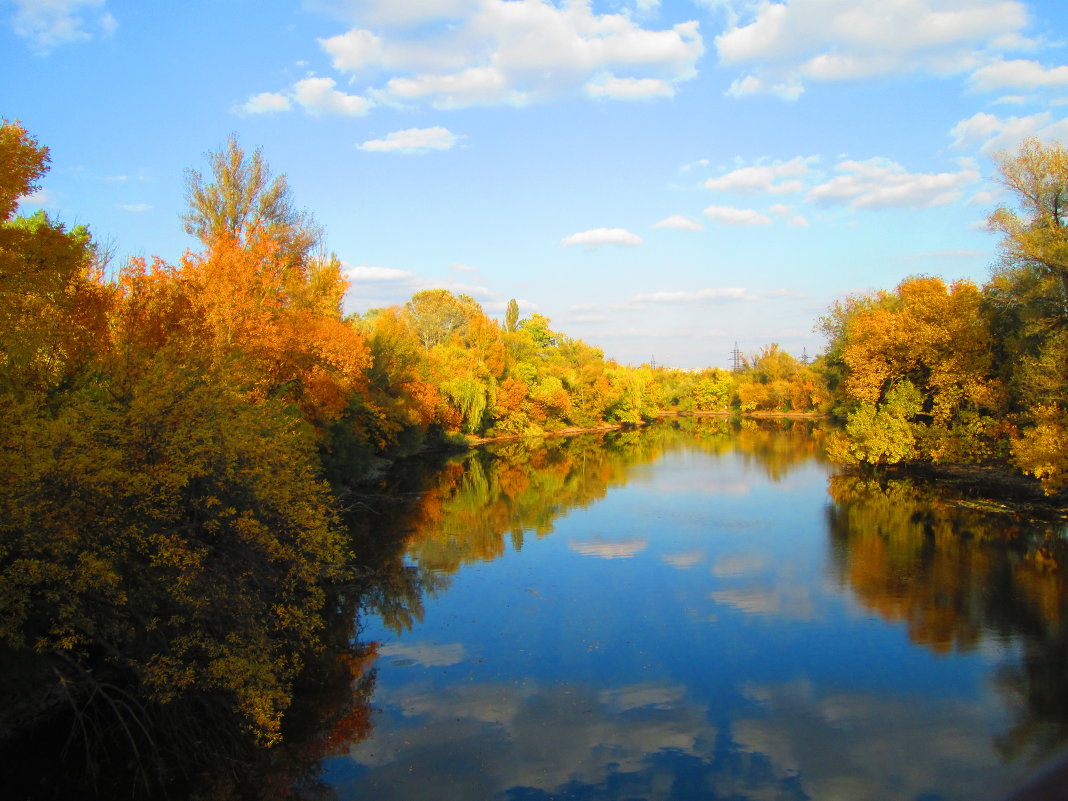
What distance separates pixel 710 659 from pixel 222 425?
8.67m

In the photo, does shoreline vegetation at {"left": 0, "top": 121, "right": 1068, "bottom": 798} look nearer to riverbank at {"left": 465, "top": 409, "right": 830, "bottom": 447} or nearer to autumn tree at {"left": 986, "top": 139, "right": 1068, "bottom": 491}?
autumn tree at {"left": 986, "top": 139, "right": 1068, "bottom": 491}

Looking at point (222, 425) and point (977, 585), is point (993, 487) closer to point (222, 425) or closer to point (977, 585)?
point (977, 585)

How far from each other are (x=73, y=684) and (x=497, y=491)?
2231cm

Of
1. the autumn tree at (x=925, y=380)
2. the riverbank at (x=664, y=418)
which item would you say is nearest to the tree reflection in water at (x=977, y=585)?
the autumn tree at (x=925, y=380)

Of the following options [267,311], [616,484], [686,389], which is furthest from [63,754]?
[686,389]

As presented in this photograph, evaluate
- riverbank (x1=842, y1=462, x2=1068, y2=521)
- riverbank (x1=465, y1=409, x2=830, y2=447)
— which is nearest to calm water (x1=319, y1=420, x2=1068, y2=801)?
riverbank (x1=842, y1=462, x2=1068, y2=521)

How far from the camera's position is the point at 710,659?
1228 centimetres

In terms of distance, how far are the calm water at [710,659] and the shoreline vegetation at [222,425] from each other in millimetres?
2096

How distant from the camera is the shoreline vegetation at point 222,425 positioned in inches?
318

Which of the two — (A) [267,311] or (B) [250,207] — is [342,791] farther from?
(B) [250,207]

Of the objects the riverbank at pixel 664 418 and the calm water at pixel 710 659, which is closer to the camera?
the calm water at pixel 710 659

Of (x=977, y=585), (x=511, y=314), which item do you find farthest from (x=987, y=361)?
(x=511, y=314)

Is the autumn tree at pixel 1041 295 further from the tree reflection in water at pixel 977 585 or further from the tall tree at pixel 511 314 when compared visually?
the tall tree at pixel 511 314

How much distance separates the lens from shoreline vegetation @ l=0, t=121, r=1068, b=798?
8.07 meters
